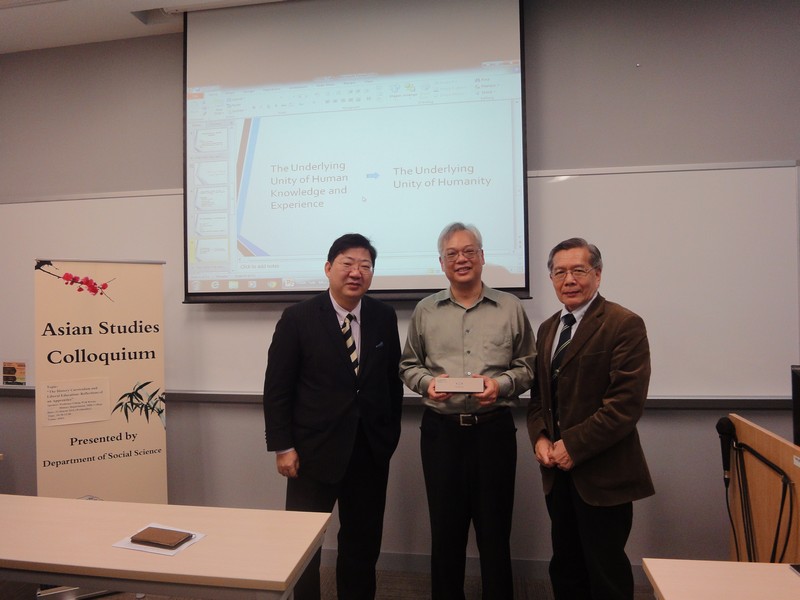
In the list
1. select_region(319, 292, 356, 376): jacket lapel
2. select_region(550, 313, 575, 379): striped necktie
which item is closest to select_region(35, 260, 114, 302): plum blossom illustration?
select_region(319, 292, 356, 376): jacket lapel

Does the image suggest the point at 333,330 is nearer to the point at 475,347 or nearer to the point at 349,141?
the point at 475,347

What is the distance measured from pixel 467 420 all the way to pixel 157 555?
1.11 meters

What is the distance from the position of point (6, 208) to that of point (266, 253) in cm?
187

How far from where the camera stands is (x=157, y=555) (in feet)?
4.08

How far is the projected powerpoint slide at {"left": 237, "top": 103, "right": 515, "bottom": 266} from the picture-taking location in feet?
8.28

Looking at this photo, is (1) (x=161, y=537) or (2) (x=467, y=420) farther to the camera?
(2) (x=467, y=420)

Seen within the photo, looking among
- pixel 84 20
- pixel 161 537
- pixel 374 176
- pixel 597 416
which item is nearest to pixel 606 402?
pixel 597 416

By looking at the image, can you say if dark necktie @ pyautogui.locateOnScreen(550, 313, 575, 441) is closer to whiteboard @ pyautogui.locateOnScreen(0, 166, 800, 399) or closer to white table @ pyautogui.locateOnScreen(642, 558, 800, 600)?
white table @ pyautogui.locateOnScreen(642, 558, 800, 600)

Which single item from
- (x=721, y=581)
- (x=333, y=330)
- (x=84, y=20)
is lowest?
(x=721, y=581)

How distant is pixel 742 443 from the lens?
5.43 feet

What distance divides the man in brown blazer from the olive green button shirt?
0.16 m

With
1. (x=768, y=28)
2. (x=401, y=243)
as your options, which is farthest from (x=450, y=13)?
(x=768, y=28)

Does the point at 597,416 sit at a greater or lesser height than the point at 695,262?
lesser

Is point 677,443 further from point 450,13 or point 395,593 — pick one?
point 450,13
